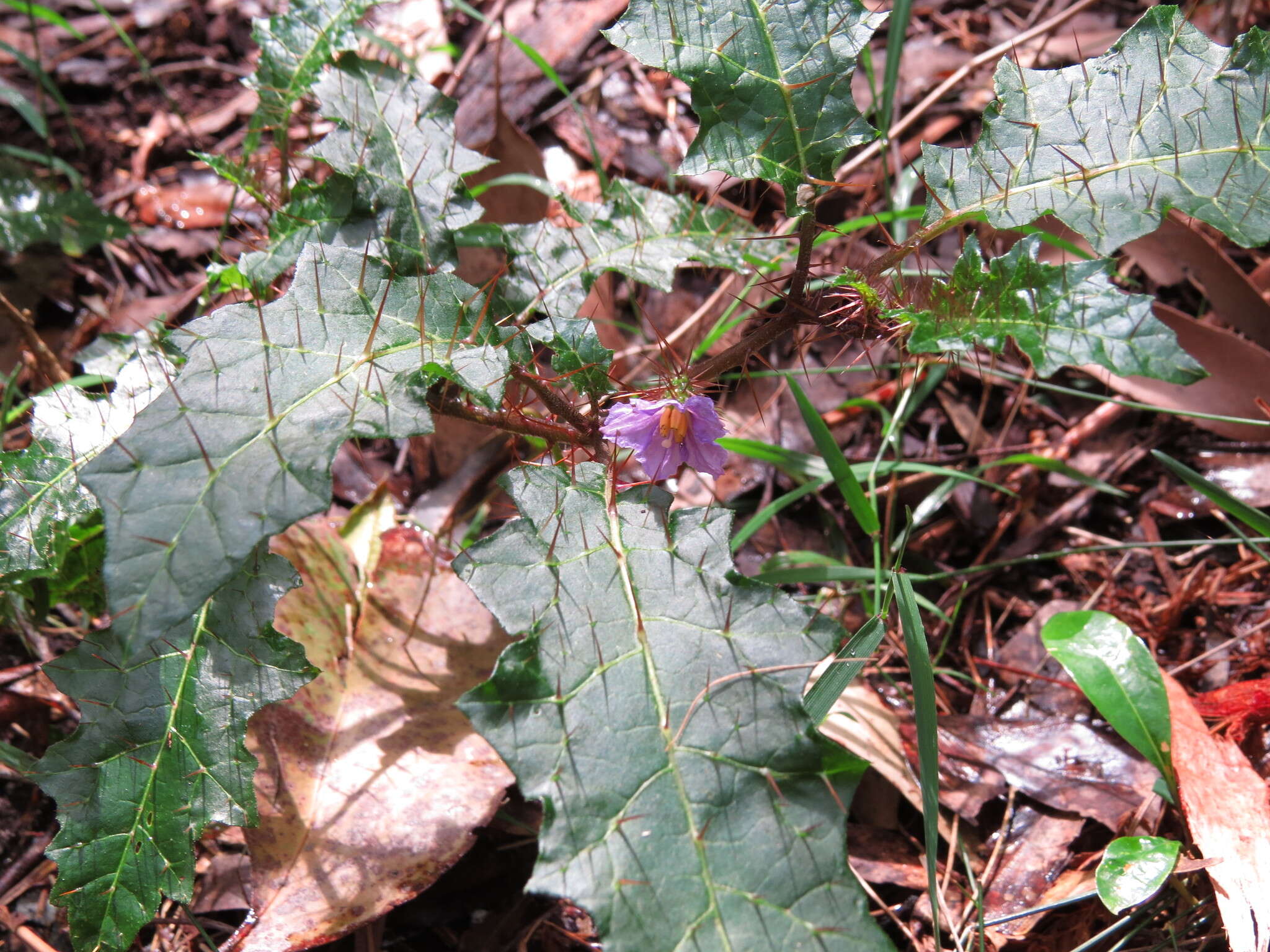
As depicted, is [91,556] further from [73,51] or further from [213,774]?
[73,51]

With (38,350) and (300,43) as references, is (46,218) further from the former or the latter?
(300,43)

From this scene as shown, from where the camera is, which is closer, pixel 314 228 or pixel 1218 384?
pixel 314 228

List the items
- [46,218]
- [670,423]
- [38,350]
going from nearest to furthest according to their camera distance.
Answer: [670,423] → [38,350] → [46,218]

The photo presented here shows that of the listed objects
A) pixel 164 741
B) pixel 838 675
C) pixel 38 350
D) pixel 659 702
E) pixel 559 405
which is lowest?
pixel 164 741

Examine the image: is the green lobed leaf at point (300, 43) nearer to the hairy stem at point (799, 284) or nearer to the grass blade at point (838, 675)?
the hairy stem at point (799, 284)

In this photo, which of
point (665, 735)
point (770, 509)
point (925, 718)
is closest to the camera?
point (665, 735)

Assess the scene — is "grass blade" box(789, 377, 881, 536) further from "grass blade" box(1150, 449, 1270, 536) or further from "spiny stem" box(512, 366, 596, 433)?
"grass blade" box(1150, 449, 1270, 536)

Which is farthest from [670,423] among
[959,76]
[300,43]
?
[959,76]

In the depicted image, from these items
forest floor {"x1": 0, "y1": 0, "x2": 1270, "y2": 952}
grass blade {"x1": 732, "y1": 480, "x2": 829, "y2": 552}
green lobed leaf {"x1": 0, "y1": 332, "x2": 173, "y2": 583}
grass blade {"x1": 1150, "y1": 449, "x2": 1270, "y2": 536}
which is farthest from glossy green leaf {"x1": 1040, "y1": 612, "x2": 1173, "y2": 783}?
green lobed leaf {"x1": 0, "y1": 332, "x2": 173, "y2": 583}
